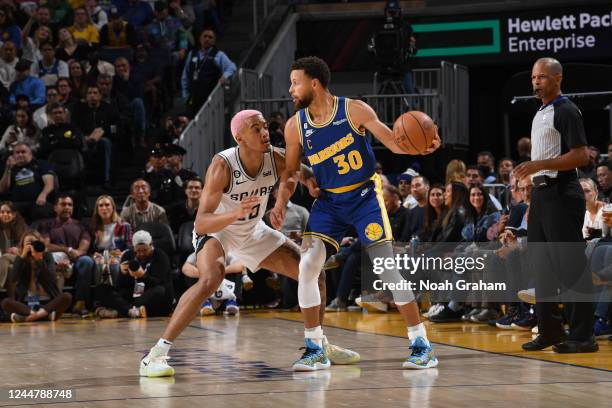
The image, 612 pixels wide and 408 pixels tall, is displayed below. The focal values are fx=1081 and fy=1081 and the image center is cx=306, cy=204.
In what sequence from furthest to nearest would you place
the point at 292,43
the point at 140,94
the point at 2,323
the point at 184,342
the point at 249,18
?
the point at 249,18 < the point at 292,43 < the point at 140,94 < the point at 2,323 < the point at 184,342

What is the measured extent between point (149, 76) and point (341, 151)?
10.4 meters

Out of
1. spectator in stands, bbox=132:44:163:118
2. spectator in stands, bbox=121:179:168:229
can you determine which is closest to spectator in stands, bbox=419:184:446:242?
spectator in stands, bbox=121:179:168:229

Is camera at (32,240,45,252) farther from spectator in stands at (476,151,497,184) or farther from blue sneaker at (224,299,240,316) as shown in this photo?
spectator in stands at (476,151,497,184)

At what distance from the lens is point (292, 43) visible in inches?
695

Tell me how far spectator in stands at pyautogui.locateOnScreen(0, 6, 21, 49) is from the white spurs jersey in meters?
11.0

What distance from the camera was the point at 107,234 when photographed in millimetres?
12758

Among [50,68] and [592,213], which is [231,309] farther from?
[50,68]

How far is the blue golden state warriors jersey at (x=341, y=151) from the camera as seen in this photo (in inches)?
269

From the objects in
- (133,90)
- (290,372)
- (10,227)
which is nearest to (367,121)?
(290,372)

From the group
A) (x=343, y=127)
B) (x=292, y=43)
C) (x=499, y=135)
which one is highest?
(x=292, y=43)

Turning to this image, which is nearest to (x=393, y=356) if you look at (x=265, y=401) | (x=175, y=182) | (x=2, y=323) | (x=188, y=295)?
(x=188, y=295)

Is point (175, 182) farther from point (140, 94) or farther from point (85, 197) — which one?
point (140, 94)

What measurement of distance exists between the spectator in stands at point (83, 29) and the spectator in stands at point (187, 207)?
5074mm

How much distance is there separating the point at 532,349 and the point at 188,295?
256cm
